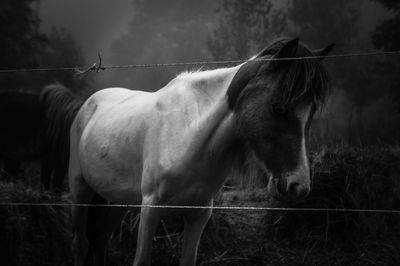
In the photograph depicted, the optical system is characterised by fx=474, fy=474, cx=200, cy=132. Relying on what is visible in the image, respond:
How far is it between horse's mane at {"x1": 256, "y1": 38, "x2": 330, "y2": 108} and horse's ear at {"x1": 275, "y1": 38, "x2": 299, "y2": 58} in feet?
0.12

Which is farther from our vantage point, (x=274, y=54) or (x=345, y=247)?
(x=345, y=247)

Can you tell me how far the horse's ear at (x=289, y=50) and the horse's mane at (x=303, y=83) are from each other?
0.04m

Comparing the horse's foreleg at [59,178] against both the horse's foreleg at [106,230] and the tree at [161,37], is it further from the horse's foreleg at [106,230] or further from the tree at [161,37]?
the tree at [161,37]

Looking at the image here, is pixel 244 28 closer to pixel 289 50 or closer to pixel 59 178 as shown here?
pixel 59 178

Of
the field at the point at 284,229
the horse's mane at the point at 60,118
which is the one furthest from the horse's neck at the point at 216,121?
the horse's mane at the point at 60,118

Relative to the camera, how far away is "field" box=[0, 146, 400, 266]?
3.42 metres

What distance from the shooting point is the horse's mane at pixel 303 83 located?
207 cm

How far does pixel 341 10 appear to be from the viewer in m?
6.14

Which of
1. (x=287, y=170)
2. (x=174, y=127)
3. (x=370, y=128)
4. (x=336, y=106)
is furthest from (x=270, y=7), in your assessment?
(x=287, y=170)

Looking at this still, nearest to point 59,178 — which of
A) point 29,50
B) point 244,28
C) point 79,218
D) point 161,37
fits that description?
point 79,218

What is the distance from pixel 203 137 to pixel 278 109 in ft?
1.65

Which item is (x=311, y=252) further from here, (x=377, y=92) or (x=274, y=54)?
(x=377, y=92)

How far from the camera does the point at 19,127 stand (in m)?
5.89

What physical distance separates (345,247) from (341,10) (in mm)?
3422
